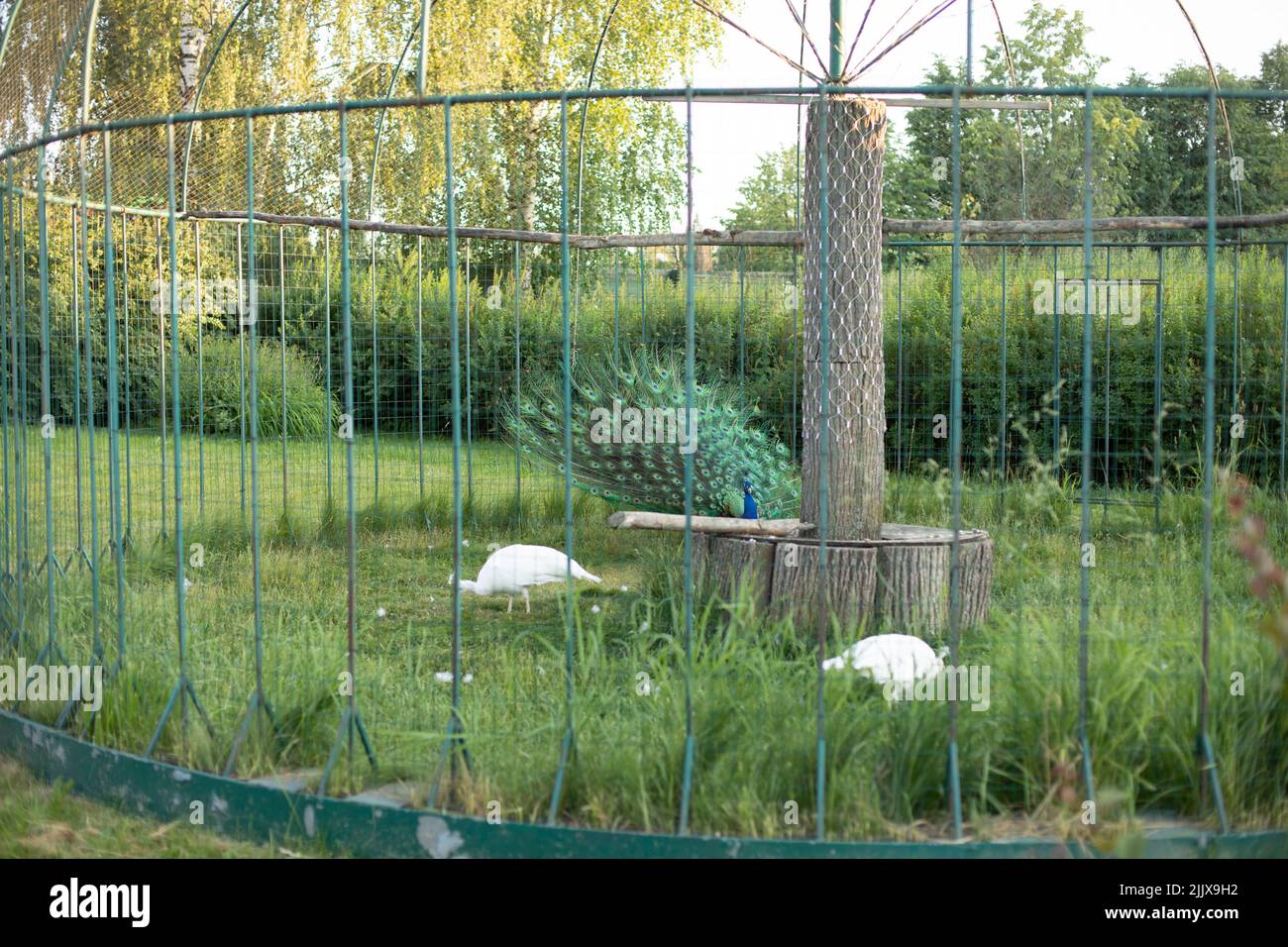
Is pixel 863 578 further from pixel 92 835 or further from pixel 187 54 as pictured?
pixel 187 54

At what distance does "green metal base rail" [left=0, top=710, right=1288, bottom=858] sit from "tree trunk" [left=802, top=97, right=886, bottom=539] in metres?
2.90

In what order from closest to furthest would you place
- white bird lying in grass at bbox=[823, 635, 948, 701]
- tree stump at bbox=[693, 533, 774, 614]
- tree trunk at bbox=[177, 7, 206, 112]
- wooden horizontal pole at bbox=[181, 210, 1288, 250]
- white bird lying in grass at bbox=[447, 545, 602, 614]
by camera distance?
white bird lying in grass at bbox=[823, 635, 948, 701], tree stump at bbox=[693, 533, 774, 614], white bird lying in grass at bbox=[447, 545, 602, 614], wooden horizontal pole at bbox=[181, 210, 1288, 250], tree trunk at bbox=[177, 7, 206, 112]

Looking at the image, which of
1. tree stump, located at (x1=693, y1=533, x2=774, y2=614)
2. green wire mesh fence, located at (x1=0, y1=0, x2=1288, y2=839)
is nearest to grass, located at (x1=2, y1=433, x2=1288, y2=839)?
green wire mesh fence, located at (x1=0, y1=0, x2=1288, y2=839)

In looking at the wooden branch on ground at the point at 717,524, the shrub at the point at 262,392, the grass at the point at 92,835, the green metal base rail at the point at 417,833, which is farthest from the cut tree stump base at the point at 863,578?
the shrub at the point at 262,392

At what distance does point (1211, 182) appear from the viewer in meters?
3.64

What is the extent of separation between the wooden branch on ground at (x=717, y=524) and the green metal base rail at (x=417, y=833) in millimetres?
3268

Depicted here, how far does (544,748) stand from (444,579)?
13.8 feet

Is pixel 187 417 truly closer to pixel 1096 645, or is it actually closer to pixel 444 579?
pixel 444 579

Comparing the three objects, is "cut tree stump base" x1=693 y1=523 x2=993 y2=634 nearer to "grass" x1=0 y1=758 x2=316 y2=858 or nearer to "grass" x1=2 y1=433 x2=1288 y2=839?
"grass" x1=2 y1=433 x2=1288 y2=839

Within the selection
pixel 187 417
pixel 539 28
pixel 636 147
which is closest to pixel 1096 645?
pixel 187 417

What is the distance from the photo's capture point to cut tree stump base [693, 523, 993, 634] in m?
6.00

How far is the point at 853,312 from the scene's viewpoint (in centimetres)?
620

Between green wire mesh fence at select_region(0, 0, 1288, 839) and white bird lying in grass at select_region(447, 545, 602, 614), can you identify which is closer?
green wire mesh fence at select_region(0, 0, 1288, 839)

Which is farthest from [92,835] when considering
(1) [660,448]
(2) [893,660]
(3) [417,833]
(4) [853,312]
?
(1) [660,448]
